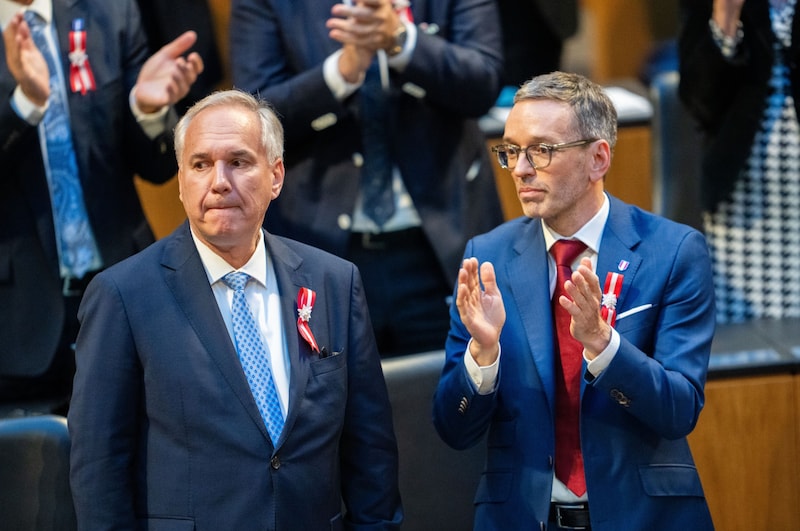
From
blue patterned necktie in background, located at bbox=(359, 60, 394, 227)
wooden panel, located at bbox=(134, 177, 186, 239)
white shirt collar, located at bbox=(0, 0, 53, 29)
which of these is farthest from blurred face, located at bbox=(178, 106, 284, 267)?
wooden panel, located at bbox=(134, 177, 186, 239)

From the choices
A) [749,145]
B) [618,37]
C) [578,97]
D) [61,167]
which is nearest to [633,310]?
[578,97]

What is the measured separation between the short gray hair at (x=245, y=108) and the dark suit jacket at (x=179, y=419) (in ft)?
0.70

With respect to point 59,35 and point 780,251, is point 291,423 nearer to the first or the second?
point 59,35

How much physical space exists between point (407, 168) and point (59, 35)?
3.04 feet

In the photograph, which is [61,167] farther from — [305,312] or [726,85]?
[726,85]

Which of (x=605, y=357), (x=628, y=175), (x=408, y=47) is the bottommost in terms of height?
(x=628, y=175)

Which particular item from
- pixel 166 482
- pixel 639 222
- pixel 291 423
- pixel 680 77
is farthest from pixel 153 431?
pixel 680 77

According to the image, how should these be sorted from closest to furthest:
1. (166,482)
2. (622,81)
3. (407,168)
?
(166,482) → (407,168) → (622,81)

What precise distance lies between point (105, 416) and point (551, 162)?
0.97 metres

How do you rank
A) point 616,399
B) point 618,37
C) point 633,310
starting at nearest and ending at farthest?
point 616,399 → point 633,310 → point 618,37

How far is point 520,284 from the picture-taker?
2.48m

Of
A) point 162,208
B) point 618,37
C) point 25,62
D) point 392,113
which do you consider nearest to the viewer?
point 25,62

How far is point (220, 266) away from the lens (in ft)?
7.64

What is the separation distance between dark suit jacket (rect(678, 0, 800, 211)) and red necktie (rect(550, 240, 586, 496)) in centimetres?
123
